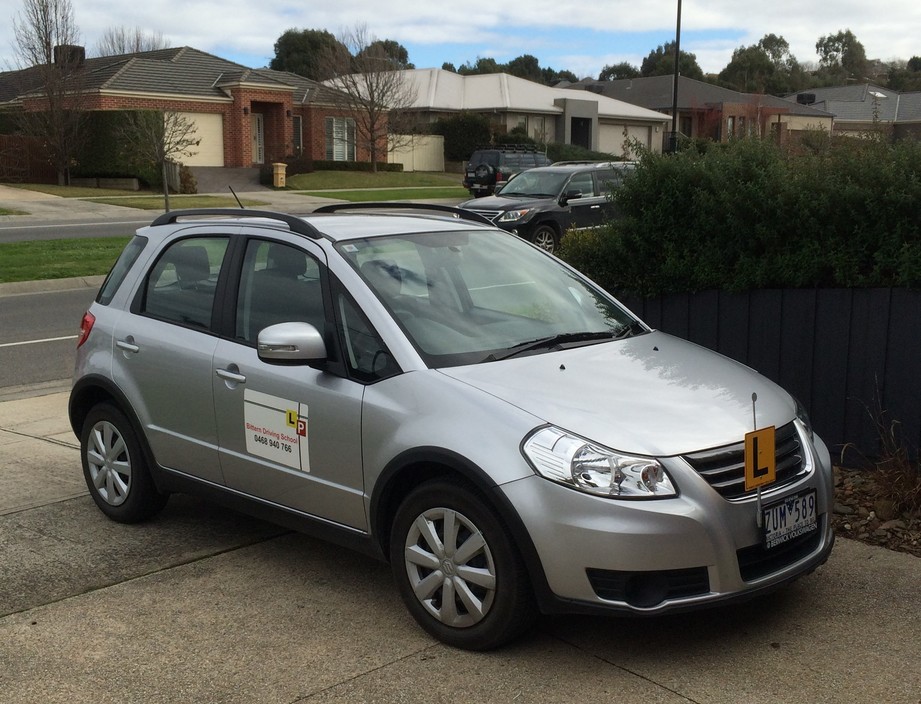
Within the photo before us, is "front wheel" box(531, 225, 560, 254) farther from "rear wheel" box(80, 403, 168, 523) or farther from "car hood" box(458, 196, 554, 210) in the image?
"rear wheel" box(80, 403, 168, 523)

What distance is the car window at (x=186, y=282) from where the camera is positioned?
520 cm

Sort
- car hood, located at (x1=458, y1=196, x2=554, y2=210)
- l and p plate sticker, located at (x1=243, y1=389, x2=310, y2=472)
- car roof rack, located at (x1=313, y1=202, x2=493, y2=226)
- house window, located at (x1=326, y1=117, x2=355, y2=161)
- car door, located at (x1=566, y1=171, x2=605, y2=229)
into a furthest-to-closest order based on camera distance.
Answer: house window, located at (x1=326, y1=117, x2=355, y2=161) < car door, located at (x1=566, y1=171, x2=605, y2=229) < car hood, located at (x1=458, y1=196, x2=554, y2=210) < car roof rack, located at (x1=313, y1=202, x2=493, y2=226) < l and p plate sticker, located at (x1=243, y1=389, x2=310, y2=472)

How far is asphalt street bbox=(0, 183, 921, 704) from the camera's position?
12.1 feet

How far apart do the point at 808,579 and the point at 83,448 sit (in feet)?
13.0

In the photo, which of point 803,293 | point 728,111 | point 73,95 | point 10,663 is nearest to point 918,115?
point 728,111

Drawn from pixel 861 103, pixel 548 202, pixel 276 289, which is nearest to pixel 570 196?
pixel 548 202

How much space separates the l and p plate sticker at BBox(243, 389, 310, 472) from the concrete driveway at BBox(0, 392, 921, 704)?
0.61 metres

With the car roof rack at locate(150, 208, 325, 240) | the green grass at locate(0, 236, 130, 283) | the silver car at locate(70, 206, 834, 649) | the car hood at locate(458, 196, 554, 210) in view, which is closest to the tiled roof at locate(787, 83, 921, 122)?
the car hood at locate(458, 196, 554, 210)

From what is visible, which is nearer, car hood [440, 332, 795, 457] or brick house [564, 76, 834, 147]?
car hood [440, 332, 795, 457]

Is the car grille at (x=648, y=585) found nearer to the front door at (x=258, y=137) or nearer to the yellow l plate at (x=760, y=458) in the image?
the yellow l plate at (x=760, y=458)

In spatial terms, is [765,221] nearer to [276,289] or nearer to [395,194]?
[276,289]

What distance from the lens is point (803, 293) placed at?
636 cm

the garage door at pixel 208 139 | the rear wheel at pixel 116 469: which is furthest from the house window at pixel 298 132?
the rear wheel at pixel 116 469

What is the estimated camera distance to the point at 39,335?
12.1 meters
